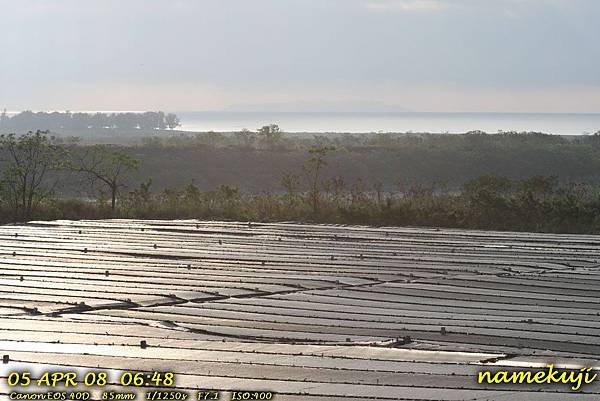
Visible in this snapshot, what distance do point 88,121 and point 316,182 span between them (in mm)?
106451

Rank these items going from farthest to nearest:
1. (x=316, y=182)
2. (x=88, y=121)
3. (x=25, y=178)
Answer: (x=88, y=121) < (x=316, y=182) < (x=25, y=178)

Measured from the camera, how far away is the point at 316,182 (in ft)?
51.9

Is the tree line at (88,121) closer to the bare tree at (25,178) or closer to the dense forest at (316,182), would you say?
the dense forest at (316,182)

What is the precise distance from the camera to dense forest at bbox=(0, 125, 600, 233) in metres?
13.9

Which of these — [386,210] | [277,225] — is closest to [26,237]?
[277,225]

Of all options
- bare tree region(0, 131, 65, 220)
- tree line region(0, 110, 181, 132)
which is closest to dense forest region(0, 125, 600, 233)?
bare tree region(0, 131, 65, 220)

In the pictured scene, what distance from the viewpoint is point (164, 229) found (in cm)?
1212

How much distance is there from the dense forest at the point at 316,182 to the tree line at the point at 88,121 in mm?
65178

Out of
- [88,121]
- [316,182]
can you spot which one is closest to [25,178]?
[316,182]

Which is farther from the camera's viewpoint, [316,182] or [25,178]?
[316,182]

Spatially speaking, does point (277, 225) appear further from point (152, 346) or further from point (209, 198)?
point (152, 346)

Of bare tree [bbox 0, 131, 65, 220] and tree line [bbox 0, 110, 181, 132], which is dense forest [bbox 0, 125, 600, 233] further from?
tree line [bbox 0, 110, 181, 132]

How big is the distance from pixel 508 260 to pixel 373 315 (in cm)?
312

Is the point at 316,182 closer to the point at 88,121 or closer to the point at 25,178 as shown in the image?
the point at 25,178
